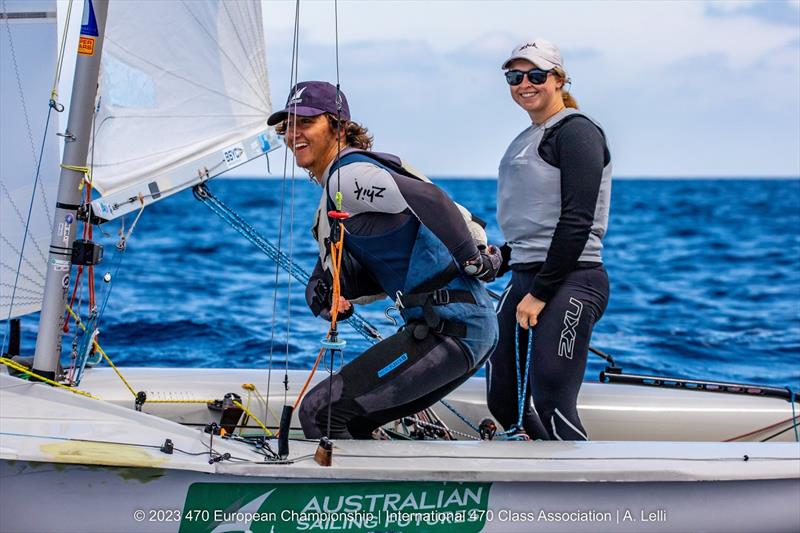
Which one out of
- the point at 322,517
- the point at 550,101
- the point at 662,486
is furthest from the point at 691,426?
the point at 322,517

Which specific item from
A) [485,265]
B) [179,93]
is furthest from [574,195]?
[179,93]

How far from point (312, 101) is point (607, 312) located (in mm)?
7323

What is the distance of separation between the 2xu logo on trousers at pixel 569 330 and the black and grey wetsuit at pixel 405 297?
0.28 meters

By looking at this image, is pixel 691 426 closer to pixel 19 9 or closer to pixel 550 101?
pixel 550 101

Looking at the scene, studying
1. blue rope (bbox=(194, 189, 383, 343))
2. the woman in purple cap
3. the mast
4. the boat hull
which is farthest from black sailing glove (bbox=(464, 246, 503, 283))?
the mast

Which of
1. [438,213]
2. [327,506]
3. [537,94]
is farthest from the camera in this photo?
[537,94]

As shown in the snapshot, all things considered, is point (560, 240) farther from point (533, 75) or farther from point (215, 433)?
point (215, 433)

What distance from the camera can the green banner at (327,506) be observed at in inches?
119

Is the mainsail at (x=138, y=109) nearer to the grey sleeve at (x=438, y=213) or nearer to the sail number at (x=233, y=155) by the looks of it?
the sail number at (x=233, y=155)

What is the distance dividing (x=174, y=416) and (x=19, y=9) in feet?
5.90

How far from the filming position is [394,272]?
3.24 m

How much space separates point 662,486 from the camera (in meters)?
3.12

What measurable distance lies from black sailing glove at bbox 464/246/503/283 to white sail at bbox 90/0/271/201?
1.48 metres

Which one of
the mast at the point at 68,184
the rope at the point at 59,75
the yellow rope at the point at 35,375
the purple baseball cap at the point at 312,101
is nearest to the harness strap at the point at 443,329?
the purple baseball cap at the point at 312,101
